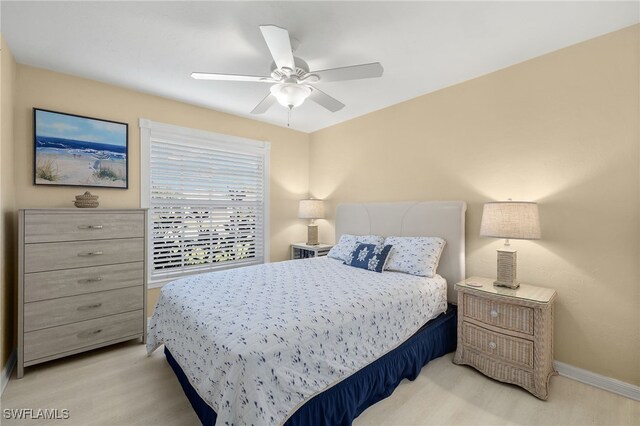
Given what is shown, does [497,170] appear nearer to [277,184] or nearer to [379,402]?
[379,402]

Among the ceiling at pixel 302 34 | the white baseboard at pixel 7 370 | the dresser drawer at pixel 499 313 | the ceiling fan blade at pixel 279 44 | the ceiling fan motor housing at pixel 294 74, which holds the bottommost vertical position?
the white baseboard at pixel 7 370

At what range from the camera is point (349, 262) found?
296 centimetres

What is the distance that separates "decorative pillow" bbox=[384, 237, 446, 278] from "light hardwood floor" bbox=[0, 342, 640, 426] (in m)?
0.80

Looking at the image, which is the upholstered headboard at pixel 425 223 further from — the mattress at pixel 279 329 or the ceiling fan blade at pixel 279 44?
the ceiling fan blade at pixel 279 44

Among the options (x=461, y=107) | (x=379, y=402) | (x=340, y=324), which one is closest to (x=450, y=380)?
(x=379, y=402)

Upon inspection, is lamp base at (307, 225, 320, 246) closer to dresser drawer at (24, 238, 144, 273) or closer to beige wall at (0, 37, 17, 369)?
dresser drawer at (24, 238, 144, 273)

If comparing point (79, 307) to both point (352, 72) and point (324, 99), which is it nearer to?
point (324, 99)

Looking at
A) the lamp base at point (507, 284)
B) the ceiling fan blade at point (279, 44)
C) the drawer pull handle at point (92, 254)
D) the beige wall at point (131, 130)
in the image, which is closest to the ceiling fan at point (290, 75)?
the ceiling fan blade at point (279, 44)

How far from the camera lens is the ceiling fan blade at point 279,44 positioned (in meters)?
1.53

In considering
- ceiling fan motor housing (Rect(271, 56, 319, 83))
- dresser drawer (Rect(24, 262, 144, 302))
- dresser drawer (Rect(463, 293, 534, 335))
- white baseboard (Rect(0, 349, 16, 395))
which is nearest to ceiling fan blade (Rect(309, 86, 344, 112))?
ceiling fan motor housing (Rect(271, 56, 319, 83))

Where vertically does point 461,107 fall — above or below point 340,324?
above

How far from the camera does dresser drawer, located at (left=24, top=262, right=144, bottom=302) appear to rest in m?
2.21

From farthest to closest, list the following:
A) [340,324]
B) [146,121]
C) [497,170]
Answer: [146,121] < [497,170] < [340,324]

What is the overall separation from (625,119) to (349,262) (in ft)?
7.82
